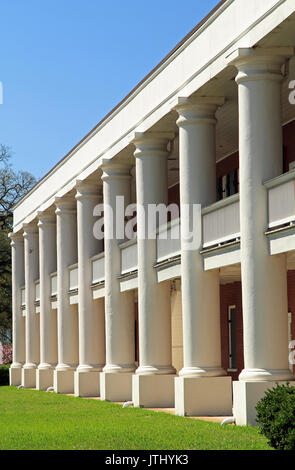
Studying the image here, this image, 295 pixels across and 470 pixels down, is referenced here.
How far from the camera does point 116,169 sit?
30688 millimetres

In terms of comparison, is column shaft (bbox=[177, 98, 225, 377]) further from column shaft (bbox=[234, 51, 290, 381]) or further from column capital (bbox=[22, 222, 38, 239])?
column capital (bbox=[22, 222, 38, 239])

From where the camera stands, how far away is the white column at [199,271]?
2280cm

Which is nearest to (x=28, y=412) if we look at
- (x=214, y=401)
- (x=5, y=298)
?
(x=214, y=401)

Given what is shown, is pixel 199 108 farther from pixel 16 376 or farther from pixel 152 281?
pixel 16 376

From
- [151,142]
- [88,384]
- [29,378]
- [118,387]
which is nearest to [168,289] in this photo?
[151,142]

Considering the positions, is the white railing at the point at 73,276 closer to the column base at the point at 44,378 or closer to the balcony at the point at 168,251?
the column base at the point at 44,378

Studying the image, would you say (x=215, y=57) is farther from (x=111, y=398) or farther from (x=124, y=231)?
(x=111, y=398)

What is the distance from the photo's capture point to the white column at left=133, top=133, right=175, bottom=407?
26.7m

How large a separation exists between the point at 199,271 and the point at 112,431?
512 centimetres

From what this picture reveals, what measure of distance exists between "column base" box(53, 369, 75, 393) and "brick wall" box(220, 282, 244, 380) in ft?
24.6

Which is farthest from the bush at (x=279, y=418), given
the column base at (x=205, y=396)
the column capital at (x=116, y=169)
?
the column capital at (x=116, y=169)

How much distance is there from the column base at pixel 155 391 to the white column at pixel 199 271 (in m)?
3.53

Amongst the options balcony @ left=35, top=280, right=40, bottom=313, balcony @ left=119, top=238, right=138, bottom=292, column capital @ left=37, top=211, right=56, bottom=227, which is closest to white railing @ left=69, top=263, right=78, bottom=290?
column capital @ left=37, top=211, right=56, bottom=227

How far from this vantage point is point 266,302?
62.9ft
